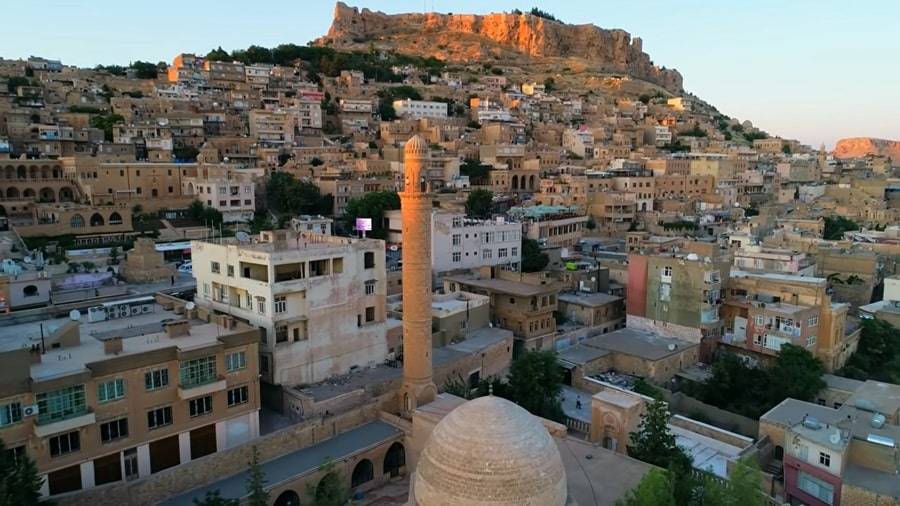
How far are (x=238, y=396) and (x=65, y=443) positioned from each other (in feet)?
14.3

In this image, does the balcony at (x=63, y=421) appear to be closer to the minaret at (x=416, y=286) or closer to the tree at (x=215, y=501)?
the tree at (x=215, y=501)

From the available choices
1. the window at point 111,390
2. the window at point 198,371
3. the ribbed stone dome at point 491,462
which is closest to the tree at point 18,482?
the window at point 111,390

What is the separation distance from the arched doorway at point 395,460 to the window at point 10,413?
925 centimetres

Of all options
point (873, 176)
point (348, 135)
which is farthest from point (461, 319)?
point (873, 176)

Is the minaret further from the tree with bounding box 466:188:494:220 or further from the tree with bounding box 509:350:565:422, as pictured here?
the tree with bounding box 466:188:494:220

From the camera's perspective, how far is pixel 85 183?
42.8 metres

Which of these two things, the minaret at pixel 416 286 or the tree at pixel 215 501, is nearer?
the tree at pixel 215 501

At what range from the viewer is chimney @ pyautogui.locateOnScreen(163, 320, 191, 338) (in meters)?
18.6

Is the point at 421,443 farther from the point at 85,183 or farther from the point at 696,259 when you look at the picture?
the point at 85,183

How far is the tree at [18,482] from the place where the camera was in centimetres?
1275

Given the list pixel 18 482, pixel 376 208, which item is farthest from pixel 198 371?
pixel 376 208

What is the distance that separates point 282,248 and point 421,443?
8129 millimetres

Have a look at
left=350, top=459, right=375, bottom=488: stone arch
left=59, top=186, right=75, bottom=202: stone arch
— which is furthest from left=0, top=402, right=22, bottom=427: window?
left=59, top=186, right=75, bottom=202: stone arch

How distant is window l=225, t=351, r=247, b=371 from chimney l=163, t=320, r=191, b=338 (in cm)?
164
